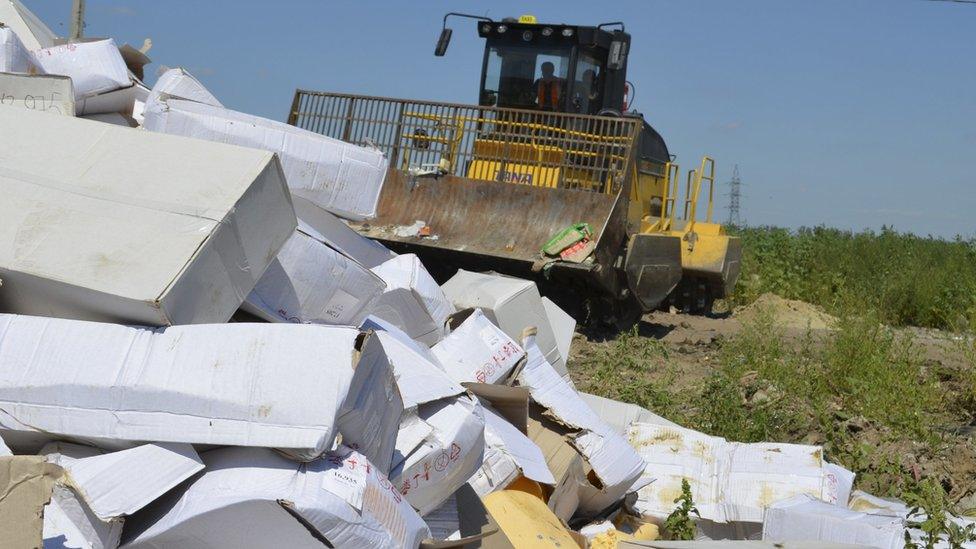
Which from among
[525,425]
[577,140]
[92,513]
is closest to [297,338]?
[92,513]

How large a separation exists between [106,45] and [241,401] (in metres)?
2.50

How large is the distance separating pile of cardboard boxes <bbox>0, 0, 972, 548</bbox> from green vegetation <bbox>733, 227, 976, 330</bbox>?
18.6ft

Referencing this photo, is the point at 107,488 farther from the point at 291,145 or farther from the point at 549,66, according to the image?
the point at 549,66

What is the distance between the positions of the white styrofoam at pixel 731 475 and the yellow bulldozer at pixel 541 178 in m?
3.83

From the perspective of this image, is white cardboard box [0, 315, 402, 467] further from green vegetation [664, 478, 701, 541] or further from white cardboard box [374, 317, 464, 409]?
green vegetation [664, 478, 701, 541]

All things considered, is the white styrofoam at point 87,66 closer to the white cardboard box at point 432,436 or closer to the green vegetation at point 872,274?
the white cardboard box at point 432,436

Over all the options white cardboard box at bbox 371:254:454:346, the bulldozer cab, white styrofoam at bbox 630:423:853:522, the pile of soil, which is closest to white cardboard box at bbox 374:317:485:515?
white cardboard box at bbox 371:254:454:346

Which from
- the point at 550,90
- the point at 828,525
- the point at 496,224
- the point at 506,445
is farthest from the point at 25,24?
the point at 550,90

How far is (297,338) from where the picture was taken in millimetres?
2443

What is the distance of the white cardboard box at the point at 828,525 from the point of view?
3445 millimetres

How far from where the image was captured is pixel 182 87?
13.6 ft

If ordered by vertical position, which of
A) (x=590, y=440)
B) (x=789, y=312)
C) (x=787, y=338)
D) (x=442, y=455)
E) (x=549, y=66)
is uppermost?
(x=549, y=66)

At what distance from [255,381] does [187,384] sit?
15 cm

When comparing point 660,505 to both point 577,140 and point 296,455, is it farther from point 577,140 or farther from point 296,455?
point 577,140
